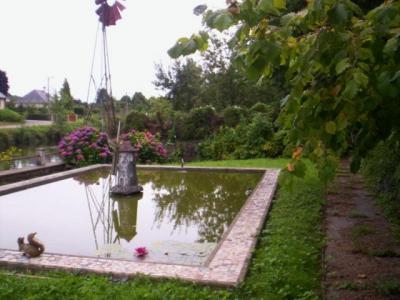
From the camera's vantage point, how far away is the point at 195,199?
8.87 meters

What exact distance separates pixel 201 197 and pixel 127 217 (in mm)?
2061

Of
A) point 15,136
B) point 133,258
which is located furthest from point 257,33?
point 15,136

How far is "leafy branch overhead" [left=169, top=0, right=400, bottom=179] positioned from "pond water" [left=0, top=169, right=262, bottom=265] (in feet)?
10.2

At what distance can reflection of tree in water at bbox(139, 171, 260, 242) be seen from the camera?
7.06 m

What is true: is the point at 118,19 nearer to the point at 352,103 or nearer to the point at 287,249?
the point at 287,249

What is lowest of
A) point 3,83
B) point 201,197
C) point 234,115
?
point 201,197

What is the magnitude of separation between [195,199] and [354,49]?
280 inches

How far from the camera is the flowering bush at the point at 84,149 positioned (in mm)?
14438

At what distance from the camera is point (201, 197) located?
9.05 meters

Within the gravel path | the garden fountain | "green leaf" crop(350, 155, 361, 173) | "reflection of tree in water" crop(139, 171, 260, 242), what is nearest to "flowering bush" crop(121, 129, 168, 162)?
"reflection of tree in water" crop(139, 171, 260, 242)

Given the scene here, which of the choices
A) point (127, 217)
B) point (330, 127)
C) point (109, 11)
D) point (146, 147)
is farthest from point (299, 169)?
point (146, 147)

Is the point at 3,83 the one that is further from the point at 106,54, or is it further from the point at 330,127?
the point at 330,127

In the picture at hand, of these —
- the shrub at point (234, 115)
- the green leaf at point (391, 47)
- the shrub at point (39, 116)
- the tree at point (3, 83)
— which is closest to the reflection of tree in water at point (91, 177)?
the shrub at point (234, 115)

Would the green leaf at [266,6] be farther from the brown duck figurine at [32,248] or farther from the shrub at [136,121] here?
the shrub at [136,121]
